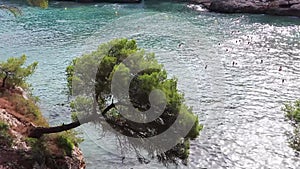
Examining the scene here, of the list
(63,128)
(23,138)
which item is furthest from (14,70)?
(63,128)

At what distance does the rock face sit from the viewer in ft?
259

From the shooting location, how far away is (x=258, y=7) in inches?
3194

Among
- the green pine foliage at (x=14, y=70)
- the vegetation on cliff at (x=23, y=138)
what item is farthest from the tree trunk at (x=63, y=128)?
the green pine foliage at (x=14, y=70)

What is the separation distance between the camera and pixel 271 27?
68.7 m

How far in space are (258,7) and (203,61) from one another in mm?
35535

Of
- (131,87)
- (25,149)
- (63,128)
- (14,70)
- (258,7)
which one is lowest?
(25,149)

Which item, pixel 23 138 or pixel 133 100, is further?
pixel 23 138

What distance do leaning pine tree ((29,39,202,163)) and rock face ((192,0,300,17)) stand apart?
2468 inches

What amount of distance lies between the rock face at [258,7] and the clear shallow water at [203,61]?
3.81m

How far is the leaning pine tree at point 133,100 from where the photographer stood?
20500 millimetres

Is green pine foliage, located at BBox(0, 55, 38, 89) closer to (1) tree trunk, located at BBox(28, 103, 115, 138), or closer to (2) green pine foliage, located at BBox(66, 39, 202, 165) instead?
(1) tree trunk, located at BBox(28, 103, 115, 138)

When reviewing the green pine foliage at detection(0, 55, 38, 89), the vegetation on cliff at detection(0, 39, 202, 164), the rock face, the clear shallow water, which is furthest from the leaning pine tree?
the rock face

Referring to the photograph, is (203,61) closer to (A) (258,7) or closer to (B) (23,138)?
(B) (23,138)

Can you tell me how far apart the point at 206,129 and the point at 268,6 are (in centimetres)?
5287
